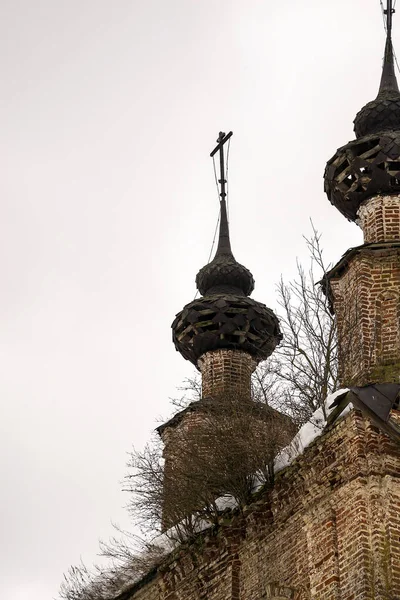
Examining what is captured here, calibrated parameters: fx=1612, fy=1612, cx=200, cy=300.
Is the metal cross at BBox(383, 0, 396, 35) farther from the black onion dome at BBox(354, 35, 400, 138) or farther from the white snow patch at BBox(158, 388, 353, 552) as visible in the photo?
the white snow patch at BBox(158, 388, 353, 552)

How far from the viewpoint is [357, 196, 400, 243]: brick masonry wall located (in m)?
20.7

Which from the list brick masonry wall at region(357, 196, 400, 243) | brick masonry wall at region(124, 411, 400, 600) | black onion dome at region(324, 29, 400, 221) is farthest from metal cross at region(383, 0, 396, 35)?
brick masonry wall at region(124, 411, 400, 600)

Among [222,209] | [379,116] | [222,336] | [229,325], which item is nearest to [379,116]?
[379,116]

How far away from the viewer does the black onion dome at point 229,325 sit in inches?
946

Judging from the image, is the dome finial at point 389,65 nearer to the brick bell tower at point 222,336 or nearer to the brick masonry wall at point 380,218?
the brick masonry wall at point 380,218

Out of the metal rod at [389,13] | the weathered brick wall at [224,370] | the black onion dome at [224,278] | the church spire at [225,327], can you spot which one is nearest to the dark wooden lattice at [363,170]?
the metal rod at [389,13]

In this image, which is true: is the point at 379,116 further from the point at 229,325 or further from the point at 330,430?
the point at 330,430

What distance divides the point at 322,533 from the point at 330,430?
1095 millimetres

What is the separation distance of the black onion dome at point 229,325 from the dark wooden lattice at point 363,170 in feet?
10.5

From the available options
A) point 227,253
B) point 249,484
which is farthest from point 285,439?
point 227,253

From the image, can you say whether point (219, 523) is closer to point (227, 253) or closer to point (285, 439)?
point (285, 439)

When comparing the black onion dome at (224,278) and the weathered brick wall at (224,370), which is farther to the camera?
the black onion dome at (224,278)

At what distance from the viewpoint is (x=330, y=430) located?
17.0 metres

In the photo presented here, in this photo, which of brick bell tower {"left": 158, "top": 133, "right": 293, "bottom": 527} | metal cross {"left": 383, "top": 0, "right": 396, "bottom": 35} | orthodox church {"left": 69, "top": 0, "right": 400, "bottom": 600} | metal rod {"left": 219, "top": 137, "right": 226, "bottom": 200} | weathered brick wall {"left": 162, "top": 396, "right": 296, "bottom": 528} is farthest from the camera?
metal rod {"left": 219, "top": 137, "right": 226, "bottom": 200}
